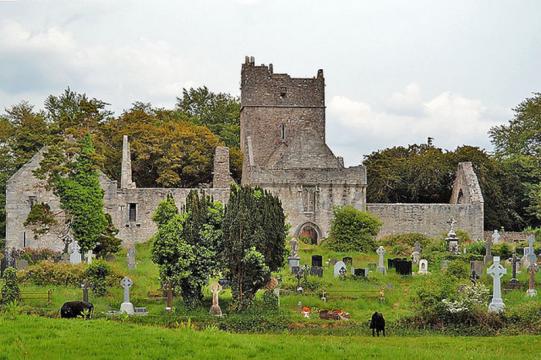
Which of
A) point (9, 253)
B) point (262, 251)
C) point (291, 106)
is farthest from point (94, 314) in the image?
point (291, 106)

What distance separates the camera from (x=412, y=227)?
5284cm

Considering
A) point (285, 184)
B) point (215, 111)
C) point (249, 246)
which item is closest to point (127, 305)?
point (249, 246)

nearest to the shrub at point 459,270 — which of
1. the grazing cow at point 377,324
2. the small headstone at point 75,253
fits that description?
the grazing cow at point 377,324

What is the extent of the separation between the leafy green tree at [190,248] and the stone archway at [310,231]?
72.1ft

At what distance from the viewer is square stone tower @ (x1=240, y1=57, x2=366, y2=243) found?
5175cm

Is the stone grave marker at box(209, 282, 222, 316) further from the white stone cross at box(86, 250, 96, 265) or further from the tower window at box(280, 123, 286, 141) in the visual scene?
the tower window at box(280, 123, 286, 141)

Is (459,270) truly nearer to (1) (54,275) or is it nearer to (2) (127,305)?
(2) (127,305)

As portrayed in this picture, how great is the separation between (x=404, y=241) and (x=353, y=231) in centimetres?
343

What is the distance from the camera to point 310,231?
5194cm

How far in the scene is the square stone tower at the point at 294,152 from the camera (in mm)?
51750

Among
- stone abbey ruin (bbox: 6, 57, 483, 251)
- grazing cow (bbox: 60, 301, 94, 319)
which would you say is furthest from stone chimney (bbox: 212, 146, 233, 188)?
grazing cow (bbox: 60, 301, 94, 319)

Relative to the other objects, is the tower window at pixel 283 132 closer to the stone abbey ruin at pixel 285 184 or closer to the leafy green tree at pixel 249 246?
the stone abbey ruin at pixel 285 184

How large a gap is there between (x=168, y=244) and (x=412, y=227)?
2632 cm

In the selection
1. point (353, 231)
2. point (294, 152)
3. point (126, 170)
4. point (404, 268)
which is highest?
point (294, 152)
